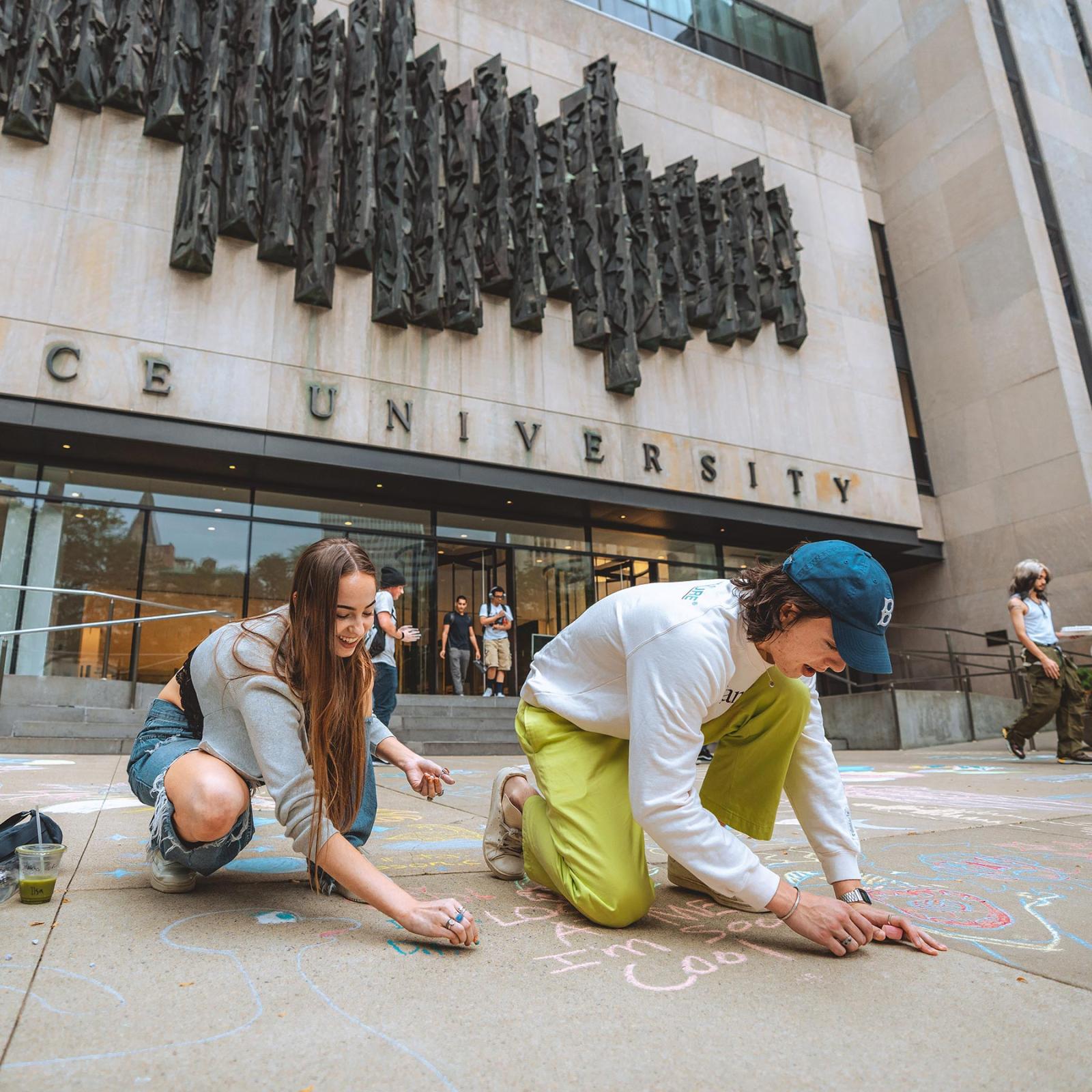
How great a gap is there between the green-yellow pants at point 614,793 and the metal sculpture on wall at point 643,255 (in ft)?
37.8

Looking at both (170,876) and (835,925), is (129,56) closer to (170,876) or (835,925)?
(170,876)

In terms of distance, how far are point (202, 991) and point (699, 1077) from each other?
0.93m

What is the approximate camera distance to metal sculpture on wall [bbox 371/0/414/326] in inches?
439

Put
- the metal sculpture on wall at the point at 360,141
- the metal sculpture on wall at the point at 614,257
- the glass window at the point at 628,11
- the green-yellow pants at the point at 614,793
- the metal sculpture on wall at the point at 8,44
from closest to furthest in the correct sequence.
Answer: the green-yellow pants at the point at 614,793, the metal sculpture on wall at the point at 8,44, the metal sculpture on wall at the point at 360,141, the metal sculpture on wall at the point at 614,257, the glass window at the point at 628,11

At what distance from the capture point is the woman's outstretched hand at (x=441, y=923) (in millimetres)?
1656

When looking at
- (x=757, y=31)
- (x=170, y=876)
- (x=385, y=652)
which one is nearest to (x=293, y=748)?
(x=170, y=876)

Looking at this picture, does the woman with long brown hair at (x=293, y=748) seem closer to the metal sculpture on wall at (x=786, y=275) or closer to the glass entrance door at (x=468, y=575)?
the glass entrance door at (x=468, y=575)

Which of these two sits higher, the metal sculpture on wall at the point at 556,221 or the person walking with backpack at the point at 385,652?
the metal sculpture on wall at the point at 556,221

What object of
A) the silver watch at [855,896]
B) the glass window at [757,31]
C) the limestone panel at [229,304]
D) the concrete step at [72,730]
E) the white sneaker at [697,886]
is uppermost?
the glass window at [757,31]

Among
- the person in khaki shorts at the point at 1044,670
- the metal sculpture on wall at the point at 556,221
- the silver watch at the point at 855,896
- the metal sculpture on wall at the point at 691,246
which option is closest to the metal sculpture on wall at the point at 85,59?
the metal sculpture on wall at the point at 556,221

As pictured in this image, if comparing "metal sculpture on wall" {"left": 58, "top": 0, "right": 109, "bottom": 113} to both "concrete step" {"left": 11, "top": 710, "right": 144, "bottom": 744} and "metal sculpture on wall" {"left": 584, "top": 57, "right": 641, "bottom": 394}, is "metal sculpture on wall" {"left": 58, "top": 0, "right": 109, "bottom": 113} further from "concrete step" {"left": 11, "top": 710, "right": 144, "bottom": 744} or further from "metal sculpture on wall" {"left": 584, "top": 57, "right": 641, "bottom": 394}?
"concrete step" {"left": 11, "top": 710, "right": 144, "bottom": 744}

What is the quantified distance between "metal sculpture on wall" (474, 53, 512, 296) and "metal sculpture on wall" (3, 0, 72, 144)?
19.1 ft

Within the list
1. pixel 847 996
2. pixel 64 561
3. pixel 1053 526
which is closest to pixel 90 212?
pixel 64 561

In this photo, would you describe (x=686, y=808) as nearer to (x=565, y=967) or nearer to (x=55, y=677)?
(x=565, y=967)
